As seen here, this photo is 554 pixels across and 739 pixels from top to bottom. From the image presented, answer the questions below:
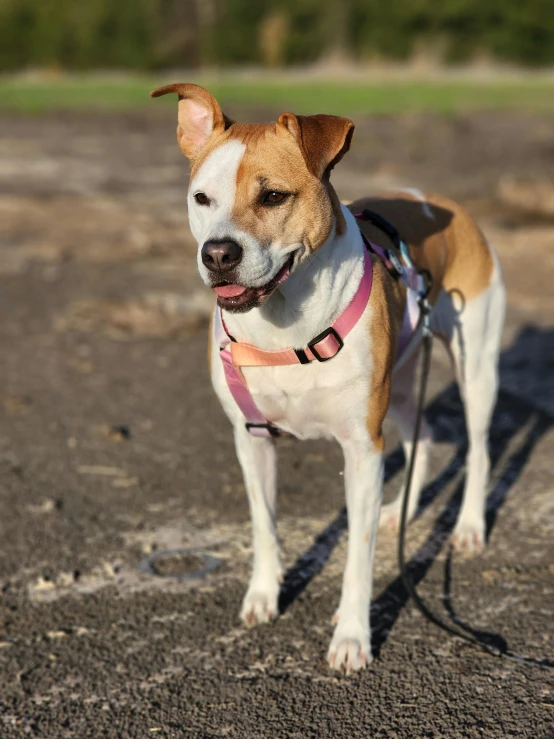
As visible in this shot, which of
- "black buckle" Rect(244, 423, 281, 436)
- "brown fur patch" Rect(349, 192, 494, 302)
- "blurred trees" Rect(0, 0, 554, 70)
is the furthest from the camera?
"blurred trees" Rect(0, 0, 554, 70)

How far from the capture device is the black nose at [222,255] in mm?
3107

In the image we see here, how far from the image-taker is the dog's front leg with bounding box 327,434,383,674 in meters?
3.75

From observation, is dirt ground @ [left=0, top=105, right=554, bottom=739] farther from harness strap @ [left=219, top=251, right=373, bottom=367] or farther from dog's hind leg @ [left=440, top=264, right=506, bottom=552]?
harness strap @ [left=219, top=251, right=373, bottom=367]

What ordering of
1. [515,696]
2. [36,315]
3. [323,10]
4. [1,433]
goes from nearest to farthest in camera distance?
[515,696] < [1,433] < [36,315] < [323,10]

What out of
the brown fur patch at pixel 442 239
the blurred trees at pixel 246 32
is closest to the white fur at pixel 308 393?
the brown fur patch at pixel 442 239

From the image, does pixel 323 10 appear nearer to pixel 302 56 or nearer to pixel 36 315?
pixel 302 56

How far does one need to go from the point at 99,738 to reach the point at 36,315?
6126 millimetres

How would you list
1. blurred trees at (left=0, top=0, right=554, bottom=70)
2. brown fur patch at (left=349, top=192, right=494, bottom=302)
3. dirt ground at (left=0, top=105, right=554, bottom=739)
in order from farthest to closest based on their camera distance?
blurred trees at (left=0, top=0, right=554, bottom=70), brown fur patch at (left=349, top=192, right=494, bottom=302), dirt ground at (left=0, top=105, right=554, bottom=739)

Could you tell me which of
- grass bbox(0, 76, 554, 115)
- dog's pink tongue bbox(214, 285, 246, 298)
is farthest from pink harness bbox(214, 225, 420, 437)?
grass bbox(0, 76, 554, 115)

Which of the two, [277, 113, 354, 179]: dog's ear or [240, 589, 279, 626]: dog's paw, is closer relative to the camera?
[277, 113, 354, 179]: dog's ear

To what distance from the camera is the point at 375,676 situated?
3.67m

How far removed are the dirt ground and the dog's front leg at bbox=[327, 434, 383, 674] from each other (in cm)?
12

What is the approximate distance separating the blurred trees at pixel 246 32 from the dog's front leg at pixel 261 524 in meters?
50.7

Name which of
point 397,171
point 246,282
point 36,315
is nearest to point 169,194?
point 397,171
